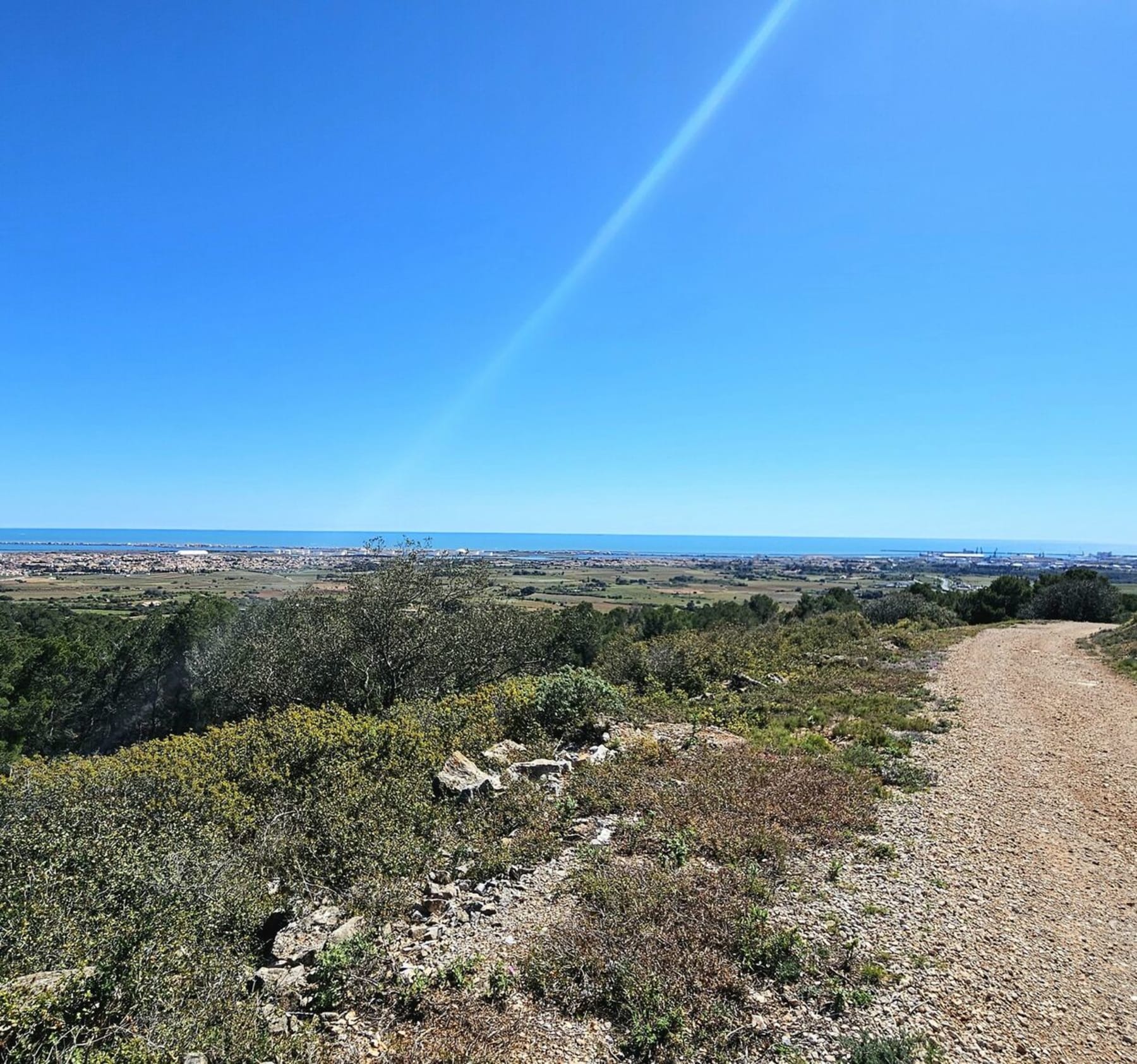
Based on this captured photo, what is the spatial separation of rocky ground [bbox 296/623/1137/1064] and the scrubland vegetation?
0.27 m

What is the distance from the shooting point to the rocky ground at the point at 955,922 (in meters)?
4.62

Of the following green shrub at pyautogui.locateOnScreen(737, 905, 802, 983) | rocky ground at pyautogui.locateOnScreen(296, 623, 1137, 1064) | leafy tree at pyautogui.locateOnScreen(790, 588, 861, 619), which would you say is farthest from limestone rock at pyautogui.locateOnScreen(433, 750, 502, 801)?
leafy tree at pyautogui.locateOnScreen(790, 588, 861, 619)

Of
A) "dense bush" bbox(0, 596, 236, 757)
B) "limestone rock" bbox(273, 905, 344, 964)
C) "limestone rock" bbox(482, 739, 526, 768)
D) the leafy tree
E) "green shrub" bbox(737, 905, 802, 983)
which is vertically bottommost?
"dense bush" bbox(0, 596, 236, 757)

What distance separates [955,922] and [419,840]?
637cm

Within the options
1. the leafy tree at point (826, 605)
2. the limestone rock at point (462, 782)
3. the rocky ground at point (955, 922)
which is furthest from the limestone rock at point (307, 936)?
the leafy tree at point (826, 605)

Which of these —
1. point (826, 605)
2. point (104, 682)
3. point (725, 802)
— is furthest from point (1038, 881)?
point (104, 682)

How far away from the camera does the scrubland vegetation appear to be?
14.8ft

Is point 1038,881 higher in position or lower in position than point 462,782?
lower

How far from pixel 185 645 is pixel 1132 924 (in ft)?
140

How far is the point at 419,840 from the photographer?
7668 mm

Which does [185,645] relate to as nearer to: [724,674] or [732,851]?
[724,674]

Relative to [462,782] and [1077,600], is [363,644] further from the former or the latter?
[1077,600]

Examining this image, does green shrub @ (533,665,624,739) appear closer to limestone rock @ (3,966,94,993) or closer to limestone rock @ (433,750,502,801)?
limestone rock @ (433,750,502,801)

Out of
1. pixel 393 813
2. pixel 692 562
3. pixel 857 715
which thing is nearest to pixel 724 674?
pixel 857 715
